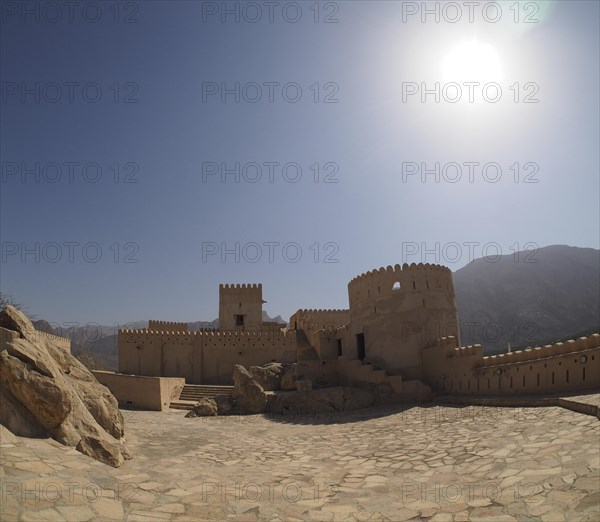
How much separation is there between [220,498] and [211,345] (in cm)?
1833

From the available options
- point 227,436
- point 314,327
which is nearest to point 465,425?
point 227,436

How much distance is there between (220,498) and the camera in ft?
16.9

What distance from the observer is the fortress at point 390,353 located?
1074 centimetres

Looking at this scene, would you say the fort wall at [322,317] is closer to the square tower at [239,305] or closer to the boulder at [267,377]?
the square tower at [239,305]

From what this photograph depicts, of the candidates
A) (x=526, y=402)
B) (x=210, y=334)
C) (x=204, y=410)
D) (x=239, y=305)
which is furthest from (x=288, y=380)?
(x=239, y=305)

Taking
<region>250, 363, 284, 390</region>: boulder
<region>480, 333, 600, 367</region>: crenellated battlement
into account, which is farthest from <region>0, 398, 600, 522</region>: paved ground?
<region>250, 363, 284, 390</region>: boulder

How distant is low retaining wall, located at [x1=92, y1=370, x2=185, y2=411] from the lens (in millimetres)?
15438

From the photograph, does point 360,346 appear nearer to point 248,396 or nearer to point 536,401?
point 248,396

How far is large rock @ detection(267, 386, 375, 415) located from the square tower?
1747 centimetres

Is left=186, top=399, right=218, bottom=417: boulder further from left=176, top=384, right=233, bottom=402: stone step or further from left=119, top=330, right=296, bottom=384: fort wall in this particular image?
left=119, top=330, right=296, bottom=384: fort wall

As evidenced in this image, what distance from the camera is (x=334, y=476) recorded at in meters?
6.74

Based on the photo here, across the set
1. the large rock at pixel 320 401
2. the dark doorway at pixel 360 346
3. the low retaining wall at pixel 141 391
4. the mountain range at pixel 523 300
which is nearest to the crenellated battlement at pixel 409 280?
the dark doorway at pixel 360 346

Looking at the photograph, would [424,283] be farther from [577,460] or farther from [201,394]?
[577,460]

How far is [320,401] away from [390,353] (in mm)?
3307
